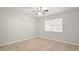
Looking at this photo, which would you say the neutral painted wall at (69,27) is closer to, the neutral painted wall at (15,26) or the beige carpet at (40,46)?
the beige carpet at (40,46)

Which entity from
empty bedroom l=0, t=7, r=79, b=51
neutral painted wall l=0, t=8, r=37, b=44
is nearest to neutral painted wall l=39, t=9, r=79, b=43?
empty bedroom l=0, t=7, r=79, b=51

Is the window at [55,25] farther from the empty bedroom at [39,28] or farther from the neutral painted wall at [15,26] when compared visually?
the neutral painted wall at [15,26]

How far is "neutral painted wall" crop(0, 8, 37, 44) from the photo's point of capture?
1118mm

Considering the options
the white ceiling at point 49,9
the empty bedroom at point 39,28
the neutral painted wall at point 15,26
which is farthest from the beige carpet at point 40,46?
the white ceiling at point 49,9

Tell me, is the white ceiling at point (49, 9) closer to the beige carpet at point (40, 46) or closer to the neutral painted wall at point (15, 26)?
the neutral painted wall at point (15, 26)

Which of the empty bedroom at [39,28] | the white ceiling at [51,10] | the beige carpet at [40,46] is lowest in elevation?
the beige carpet at [40,46]

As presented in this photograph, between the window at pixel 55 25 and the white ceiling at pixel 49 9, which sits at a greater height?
the white ceiling at pixel 49 9

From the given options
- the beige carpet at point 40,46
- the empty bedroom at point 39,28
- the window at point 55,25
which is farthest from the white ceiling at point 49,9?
the beige carpet at point 40,46

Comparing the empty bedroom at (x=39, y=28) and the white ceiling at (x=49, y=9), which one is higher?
the white ceiling at (x=49, y=9)

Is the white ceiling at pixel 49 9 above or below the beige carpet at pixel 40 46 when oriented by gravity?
above

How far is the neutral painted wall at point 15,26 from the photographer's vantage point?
3.67 feet
